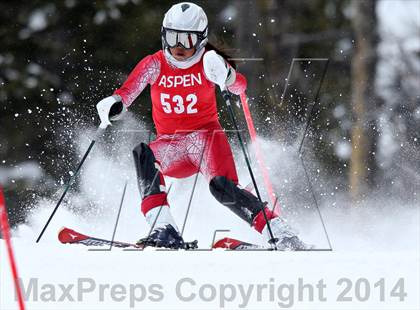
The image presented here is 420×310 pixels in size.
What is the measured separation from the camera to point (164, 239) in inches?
141

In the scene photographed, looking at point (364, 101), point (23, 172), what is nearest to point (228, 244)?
point (23, 172)

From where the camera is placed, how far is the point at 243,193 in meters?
3.80

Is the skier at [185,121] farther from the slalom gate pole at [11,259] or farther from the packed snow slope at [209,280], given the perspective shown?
the slalom gate pole at [11,259]

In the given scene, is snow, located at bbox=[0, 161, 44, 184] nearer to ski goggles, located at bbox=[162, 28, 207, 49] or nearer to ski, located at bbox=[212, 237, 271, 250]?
ski, located at bbox=[212, 237, 271, 250]

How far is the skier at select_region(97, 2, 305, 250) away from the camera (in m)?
3.75

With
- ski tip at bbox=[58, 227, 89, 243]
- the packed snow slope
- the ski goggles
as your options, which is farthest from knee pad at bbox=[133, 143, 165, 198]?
the packed snow slope

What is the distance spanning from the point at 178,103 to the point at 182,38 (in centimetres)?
29

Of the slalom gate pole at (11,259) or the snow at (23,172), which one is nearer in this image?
the slalom gate pole at (11,259)

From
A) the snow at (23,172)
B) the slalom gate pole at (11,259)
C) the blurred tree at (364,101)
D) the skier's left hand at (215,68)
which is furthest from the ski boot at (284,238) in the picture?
the snow at (23,172)

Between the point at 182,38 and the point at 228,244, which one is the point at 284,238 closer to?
the point at 228,244

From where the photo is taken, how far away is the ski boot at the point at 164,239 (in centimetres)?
355

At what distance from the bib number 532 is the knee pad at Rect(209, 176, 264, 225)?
13.3 inches

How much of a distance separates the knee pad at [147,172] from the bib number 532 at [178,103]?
220 millimetres

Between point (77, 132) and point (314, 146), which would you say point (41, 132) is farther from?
point (77, 132)
